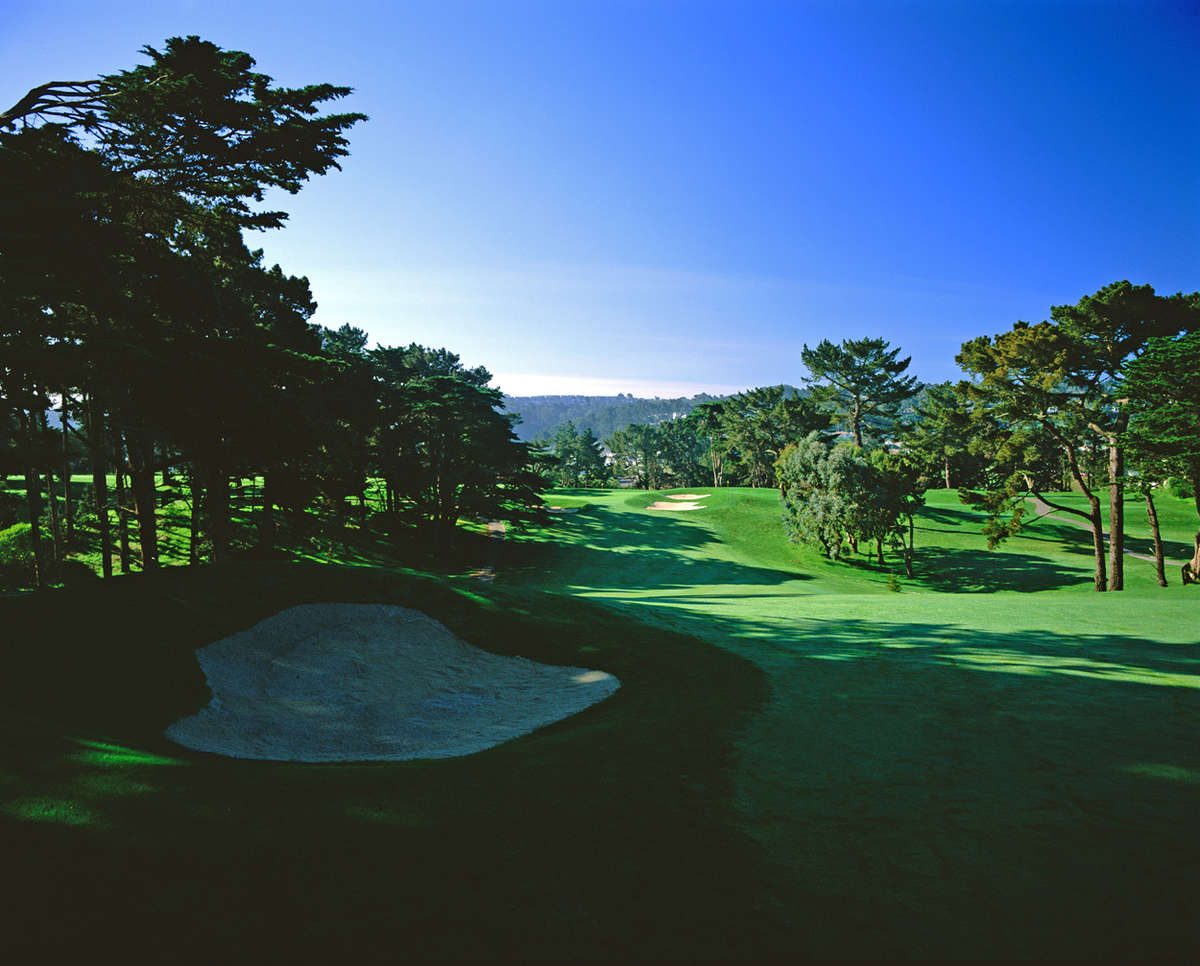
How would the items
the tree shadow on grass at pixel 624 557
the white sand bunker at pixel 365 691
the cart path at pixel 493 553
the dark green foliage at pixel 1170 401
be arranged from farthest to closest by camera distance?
the cart path at pixel 493 553, the tree shadow on grass at pixel 624 557, the dark green foliage at pixel 1170 401, the white sand bunker at pixel 365 691

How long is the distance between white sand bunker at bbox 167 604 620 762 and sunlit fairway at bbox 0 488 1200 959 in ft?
1.96

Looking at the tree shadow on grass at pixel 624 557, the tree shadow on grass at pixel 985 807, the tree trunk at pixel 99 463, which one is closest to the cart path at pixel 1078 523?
the tree shadow on grass at pixel 624 557

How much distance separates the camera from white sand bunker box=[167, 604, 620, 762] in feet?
24.3

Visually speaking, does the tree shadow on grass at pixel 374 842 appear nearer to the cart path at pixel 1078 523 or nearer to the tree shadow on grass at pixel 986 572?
the tree shadow on grass at pixel 986 572

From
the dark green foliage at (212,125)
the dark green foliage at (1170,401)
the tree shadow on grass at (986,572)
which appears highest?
the dark green foliage at (212,125)

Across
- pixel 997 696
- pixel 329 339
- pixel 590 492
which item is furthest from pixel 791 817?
pixel 590 492

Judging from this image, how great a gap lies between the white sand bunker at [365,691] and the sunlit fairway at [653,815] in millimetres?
597

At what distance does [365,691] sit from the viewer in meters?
9.45

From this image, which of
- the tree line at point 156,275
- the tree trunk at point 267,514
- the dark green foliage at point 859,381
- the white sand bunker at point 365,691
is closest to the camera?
the white sand bunker at point 365,691

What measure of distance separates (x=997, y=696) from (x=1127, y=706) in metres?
1.34

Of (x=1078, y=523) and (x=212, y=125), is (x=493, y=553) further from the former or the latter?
(x=1078, y=523)

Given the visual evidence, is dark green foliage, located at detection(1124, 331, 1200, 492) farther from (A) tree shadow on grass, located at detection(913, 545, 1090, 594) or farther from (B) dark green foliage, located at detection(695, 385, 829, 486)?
(B) dark green foliage, located at detection(695, 385, 829, 486)

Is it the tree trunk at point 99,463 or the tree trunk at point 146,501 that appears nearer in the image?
the tree trunk at point 146,501

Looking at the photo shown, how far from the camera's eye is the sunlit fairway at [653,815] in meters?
3.15
